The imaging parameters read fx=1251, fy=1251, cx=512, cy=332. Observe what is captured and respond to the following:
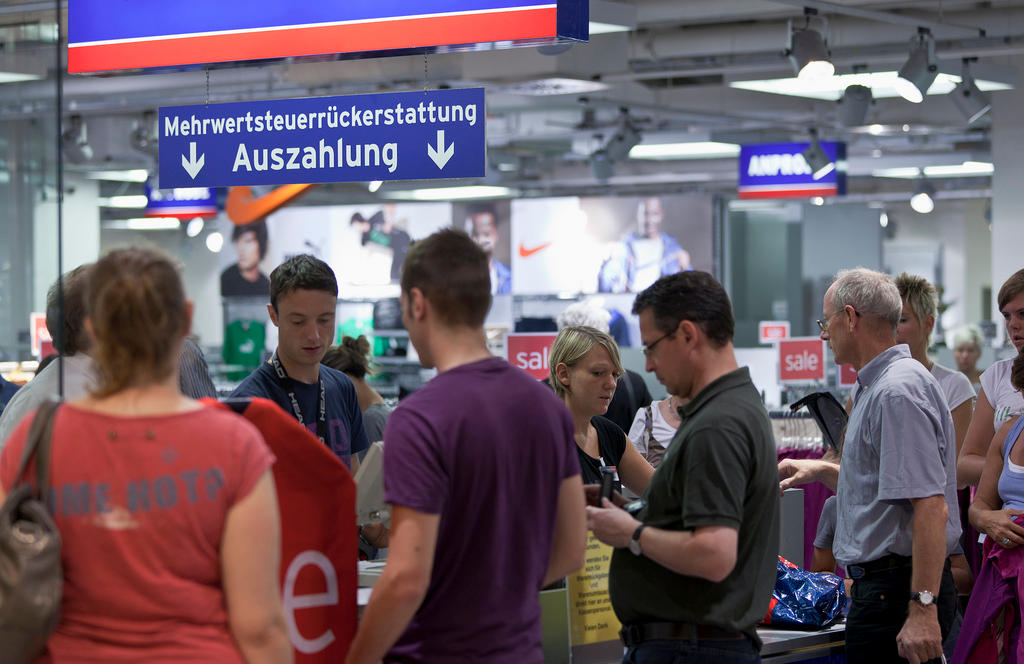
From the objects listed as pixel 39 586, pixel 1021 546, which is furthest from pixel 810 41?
pixel 39 586

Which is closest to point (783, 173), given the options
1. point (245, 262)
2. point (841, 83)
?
point (841, 83)

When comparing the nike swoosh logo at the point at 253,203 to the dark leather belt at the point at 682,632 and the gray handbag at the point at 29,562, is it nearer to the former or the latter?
the dark leather belt at the point at 682,632


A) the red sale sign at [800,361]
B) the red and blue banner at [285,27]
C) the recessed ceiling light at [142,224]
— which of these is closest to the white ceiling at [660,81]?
the red and blue banner at [285,27]

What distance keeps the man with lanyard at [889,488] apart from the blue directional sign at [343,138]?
1236mm

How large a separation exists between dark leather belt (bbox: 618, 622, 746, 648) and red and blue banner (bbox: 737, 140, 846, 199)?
38.2 feet

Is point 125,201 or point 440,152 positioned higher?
point 125,201

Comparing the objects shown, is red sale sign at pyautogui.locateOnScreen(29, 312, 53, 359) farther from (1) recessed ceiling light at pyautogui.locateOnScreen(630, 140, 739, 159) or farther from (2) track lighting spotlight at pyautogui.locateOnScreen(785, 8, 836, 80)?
(1) recessed ceiling light at pyautogui.locateOnScreen(630, 140, 739, 159)

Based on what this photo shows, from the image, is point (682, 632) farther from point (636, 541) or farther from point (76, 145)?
point (76, 145)

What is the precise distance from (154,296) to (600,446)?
204 cm

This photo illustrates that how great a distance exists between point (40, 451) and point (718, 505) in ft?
4.33

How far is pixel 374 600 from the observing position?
2277 millimetres

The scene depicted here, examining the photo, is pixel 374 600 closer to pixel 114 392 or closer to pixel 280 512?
pixel 280 512

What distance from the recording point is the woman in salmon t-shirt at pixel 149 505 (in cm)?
203

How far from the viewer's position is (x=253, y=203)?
1394 centimetres
